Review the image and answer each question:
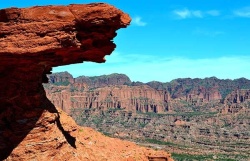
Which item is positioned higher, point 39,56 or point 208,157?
point 39,56

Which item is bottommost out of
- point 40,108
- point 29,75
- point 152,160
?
point 152,160

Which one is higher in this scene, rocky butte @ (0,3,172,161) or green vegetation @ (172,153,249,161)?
rocky butte @ (0,3,172,161)

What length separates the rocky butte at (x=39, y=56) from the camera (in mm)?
18516

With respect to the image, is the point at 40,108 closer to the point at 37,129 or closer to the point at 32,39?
the point at 37,129

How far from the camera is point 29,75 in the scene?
2152 centimetres

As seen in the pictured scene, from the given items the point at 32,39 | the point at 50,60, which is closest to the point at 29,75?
the point at 50,60

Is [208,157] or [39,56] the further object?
[208,157]

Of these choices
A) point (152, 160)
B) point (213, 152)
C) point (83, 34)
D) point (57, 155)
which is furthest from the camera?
point (213, 152)

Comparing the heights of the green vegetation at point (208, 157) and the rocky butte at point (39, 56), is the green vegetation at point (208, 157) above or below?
below

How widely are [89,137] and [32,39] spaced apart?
1508 cm

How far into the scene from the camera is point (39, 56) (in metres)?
19.6

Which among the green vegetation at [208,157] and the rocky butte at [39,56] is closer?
the rocky butte at [39,56]

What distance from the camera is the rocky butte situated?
60.7 ft

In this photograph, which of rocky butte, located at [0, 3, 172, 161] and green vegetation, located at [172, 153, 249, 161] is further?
green vegetation, located at [172, 153, 249, 161]
